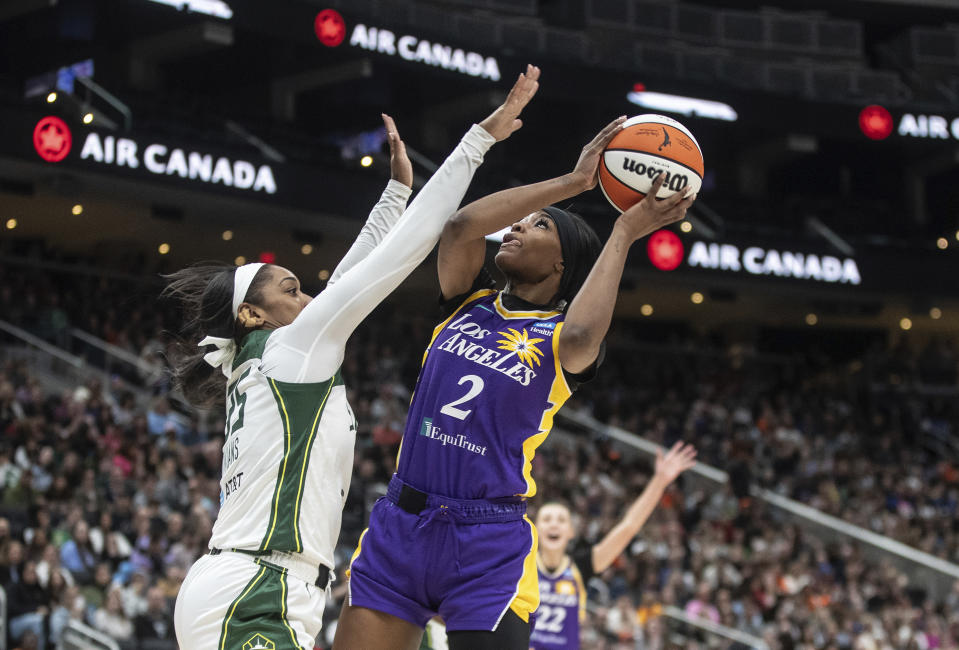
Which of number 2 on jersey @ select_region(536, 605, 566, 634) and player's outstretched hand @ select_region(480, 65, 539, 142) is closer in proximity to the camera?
player's outstretched hand @ select_region(480, 65, 539, 142)

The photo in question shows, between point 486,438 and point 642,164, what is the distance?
109 centimetres

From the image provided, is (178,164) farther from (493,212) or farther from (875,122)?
(493,212)

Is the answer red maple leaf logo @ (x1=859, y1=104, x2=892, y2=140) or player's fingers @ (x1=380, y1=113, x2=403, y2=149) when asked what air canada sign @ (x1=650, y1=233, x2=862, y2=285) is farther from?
player's fingers @ (x1=380, y1=113, x2=403, y2=149)

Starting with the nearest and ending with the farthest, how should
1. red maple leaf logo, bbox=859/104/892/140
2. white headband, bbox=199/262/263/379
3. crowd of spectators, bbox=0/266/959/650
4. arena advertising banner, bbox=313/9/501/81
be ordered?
white headband, bbox=199/262/263/379, crowd of spectators, bbox=0/266/959/650, arena advertising banner, bbox=313/9/501/81, red maple leaf logo, bbox=859/104/892/140

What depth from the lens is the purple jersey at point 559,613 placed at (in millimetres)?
7160

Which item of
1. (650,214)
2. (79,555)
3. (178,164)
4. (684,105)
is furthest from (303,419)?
(684,105)

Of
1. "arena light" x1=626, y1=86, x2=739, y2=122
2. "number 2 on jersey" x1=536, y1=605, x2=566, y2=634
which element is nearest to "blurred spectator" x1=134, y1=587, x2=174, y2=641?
"number 2 on jersey" x1=536, y1=605, x2=566, y2=634

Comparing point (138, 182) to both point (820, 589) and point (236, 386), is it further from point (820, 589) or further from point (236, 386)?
point (236, 386)

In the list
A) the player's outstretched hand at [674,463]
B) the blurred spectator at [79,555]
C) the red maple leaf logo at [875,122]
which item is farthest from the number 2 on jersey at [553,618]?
the red maple leaf logo at [875,122]

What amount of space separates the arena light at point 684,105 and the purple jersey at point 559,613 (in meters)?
16.8

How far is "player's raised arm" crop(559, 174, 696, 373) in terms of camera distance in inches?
142

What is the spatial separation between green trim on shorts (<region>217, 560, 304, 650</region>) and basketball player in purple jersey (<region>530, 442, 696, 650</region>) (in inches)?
149

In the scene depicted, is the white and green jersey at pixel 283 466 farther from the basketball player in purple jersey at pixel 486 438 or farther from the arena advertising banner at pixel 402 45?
the arena advertising banner at pixel 402 45

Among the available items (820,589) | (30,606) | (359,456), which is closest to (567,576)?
(30,606)
